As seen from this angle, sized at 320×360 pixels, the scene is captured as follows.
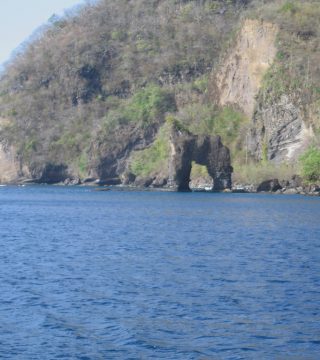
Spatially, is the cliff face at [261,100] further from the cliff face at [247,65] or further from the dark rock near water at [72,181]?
the dark rock near water at [72,181]

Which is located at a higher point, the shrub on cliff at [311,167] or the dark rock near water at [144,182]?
the shrub on cliff at [311,167]

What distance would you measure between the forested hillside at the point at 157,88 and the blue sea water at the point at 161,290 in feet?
Answer: 178

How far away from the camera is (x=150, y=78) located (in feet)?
543

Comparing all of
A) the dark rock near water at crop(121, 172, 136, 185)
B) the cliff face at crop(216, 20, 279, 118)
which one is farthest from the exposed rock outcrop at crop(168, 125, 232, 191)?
the dark rock near water at crop(121, 172, 136, 185)

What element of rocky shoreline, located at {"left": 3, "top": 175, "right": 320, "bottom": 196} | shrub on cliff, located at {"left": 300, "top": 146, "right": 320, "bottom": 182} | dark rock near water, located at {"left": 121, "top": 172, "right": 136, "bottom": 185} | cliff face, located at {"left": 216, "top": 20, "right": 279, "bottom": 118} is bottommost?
rocky shoreline, located at {"left": 3, "top": 175, "right": 320, "bottom": 196}

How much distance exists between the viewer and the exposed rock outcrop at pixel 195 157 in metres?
117

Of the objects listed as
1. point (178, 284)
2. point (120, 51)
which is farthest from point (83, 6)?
point (178, 284)

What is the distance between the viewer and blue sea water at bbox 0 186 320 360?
83.8 ft

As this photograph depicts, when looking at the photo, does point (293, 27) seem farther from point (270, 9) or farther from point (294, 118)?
point (294, 118)

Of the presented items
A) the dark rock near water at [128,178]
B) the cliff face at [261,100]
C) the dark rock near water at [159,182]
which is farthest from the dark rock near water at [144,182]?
the cliff face at [261,100]

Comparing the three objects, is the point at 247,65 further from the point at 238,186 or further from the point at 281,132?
the point at 238,186

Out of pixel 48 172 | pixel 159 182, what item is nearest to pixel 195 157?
pixel 159 182

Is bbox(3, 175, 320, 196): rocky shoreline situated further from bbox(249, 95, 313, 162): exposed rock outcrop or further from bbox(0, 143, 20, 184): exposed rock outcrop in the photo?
bbox(0, 143, 20, 184): exposed rock outcrop

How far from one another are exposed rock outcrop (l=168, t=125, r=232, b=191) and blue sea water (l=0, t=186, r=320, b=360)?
5149 centimetres
